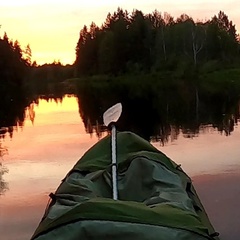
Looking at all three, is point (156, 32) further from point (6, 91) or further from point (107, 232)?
point (107, 232)

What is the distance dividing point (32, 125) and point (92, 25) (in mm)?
65175

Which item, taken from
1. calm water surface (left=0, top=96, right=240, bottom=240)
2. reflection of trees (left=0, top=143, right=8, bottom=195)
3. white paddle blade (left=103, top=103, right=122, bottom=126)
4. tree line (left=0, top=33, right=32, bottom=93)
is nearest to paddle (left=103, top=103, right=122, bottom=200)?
white paddle blade (left=103, top=103, right=122, bottom=126)

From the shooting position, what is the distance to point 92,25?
88.4m

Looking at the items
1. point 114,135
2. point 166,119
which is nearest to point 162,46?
point 166,119

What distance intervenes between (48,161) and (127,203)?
981cm

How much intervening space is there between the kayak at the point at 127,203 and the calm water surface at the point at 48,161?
1.55 metres

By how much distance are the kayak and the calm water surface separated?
155 centimetres

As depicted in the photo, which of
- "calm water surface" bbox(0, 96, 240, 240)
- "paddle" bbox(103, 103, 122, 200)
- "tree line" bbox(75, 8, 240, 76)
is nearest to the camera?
"paddle" bbox(103, 103, 122, 200)

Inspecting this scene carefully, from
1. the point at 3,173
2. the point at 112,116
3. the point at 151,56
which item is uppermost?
the point at 151,56

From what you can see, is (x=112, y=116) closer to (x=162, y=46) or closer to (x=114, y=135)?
(x=114, y=135)

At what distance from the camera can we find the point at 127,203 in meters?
4.30

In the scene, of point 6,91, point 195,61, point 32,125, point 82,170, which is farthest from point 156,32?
point 82,170

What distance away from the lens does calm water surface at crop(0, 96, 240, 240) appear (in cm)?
934

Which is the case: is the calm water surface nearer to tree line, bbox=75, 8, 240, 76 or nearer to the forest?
the forest
